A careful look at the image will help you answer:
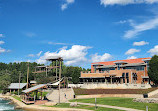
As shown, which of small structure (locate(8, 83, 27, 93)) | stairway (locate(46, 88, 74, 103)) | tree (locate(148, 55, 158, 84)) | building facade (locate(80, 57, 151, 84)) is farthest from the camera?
small structure (locate(8, 83, 27, 93))

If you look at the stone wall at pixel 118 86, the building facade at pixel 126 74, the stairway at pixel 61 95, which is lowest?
the stairway at pixel 61 95

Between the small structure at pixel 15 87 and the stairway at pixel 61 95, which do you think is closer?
the stairway at pixel 61 95

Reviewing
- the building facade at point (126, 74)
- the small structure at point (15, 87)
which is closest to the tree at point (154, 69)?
the building facade at point (126, 74)

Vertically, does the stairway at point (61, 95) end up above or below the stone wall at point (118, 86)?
below

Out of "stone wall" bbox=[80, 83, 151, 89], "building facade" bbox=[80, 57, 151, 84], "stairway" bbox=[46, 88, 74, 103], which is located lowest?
"stairway" bbox=[46, 88, 74, 103]

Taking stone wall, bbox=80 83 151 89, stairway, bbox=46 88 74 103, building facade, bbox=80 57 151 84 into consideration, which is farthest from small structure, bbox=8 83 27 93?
stairway, bbox=46 88 74 103

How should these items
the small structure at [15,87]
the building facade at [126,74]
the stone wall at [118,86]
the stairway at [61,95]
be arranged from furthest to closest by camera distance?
1. the small structure at [15,87]
2. the building facade at [126,74]
3. the stone wall at [118,86]
4. the stairway at [61,95]

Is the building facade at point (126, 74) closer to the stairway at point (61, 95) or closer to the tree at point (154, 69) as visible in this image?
the tree at point (154, 69)

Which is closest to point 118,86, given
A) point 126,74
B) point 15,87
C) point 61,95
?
point 126,74

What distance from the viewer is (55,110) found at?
3216 cm

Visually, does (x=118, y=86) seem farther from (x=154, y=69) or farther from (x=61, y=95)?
(x=61, y=95)

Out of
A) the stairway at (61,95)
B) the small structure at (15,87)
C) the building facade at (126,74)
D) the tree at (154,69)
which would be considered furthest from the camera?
the small structure at (15,87)

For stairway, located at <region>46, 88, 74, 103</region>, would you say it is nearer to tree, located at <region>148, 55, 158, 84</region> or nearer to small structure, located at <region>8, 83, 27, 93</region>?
tree, located at <region>148, 55, 158, 84</region>

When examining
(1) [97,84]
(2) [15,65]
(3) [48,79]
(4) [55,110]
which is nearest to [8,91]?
(3) [48,79]
